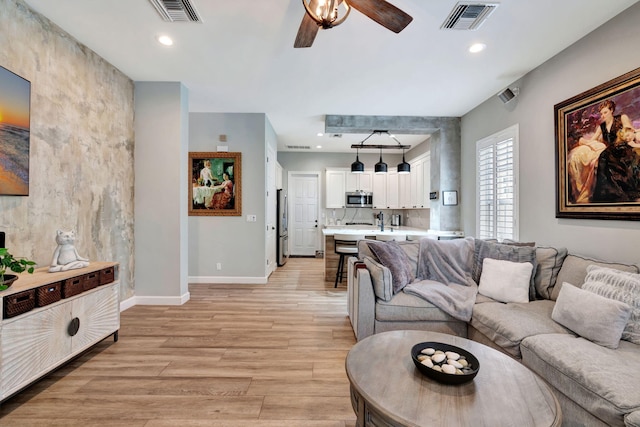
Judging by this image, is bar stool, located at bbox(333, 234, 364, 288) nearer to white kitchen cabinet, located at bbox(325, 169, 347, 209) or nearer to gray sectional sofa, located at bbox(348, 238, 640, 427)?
gray sectional sofa, located at bbox(348, 238, 640, 427)

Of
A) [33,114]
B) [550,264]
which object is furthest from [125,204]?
[550,264]

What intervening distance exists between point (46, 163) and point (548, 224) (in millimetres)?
4922

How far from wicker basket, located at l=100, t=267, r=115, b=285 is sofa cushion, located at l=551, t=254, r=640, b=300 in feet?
12.7

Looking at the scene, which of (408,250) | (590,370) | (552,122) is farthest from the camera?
(408,250)

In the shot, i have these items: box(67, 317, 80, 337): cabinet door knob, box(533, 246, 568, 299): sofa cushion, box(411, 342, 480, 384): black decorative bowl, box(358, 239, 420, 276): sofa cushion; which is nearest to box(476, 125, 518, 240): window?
box(533, 246, 568, 299): sofa cushion

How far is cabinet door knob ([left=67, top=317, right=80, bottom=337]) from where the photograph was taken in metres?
2.08

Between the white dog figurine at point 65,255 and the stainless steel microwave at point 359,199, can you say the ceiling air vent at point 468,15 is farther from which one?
the stainless steel microwave at point 359,199

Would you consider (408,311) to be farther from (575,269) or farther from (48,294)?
(48,294)

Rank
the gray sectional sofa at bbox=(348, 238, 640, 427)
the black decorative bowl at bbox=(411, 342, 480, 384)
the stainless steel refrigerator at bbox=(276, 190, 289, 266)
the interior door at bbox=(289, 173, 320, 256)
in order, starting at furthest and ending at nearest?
the interior door at bbox=(289, 173, 320, 256)
the stainless steel refrigerator at bbox=(276, 190, 289, 266)
the gray sectional sofa at bbox=(348, 238, 640, 427)
the black decorative bowl at bbox=(411, 342, 480, 384)

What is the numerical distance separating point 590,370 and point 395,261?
151 cm

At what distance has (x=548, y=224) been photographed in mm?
3021

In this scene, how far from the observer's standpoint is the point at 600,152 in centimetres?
242

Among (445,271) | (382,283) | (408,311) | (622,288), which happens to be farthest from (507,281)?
(382,283)

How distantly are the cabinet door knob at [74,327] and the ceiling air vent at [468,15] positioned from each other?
3.80m
